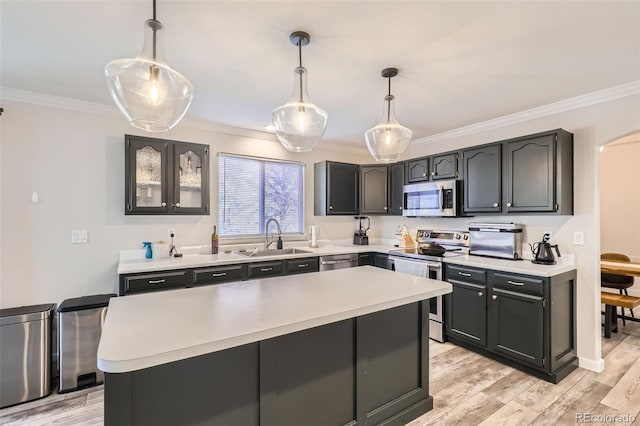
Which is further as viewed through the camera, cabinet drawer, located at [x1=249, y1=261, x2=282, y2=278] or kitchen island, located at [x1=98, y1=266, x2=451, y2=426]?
cabinet drawer, located at [x1=249, y1=261, x2=282, y2=278]

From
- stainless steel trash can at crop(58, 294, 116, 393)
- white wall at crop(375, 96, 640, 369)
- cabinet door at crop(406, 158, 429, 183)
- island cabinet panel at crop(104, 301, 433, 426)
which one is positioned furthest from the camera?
cabinet door at crop(406, 158, 429, 183)

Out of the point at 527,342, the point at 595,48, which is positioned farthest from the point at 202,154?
the point at 527,342

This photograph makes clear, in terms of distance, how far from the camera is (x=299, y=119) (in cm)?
188

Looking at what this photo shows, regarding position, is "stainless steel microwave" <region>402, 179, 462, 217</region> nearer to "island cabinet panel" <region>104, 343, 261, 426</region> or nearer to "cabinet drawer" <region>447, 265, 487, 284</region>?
"cabinet drawer" <region>447, 265, 487, 284</region>

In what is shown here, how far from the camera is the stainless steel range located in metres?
3.53

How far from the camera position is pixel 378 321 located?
1970mm

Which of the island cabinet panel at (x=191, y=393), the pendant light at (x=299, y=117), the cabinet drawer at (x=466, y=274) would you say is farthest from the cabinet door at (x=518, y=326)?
the island cabinet panel at (x=191, y=393)

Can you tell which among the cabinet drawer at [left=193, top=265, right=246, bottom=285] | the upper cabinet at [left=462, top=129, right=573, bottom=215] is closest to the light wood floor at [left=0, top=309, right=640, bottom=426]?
the cabinet drawer at [left=193, top=265, right=246, bottom=285]

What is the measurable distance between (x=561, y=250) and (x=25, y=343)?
4901 millimetres

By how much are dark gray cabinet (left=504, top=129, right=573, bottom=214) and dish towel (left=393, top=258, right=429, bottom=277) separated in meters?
1.09

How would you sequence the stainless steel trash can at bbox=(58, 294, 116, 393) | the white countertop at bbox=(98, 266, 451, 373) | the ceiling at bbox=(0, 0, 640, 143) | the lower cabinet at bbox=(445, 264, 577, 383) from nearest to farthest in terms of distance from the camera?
the white countertop at bbox=(98, 266, 451, 373) → the ceiling at bbox=(0, 0, 640, 143) → the stainless steel trash can at bbox=(58, 294, 116, 393) → the lower cabinet at bbox=(445, 264, 577, 383)

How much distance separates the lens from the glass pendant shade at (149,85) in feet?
4.55

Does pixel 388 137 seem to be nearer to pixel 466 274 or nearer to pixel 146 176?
pixel 466 274

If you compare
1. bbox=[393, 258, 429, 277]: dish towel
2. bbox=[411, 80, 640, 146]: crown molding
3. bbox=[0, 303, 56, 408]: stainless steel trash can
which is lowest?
bbox=[0, 303, 56, 408]: stainless steel trash can
